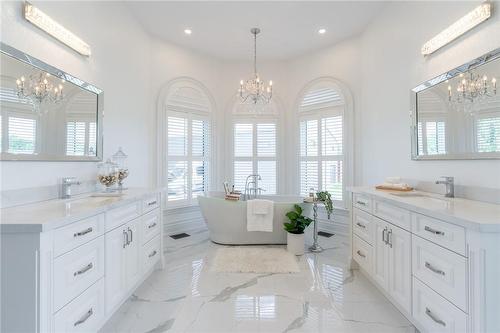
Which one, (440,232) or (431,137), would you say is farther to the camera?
(431,137)

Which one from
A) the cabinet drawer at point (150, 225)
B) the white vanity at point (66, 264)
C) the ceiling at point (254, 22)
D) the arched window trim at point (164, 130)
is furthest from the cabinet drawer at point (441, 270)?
the arched window trim at point (164, 130)

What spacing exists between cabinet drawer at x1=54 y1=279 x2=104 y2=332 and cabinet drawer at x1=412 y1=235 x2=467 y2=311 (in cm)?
204

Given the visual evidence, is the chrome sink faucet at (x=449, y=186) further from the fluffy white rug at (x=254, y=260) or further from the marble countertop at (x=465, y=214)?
the fluffy white rug at (x=254, y=260)

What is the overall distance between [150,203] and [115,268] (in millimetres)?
745

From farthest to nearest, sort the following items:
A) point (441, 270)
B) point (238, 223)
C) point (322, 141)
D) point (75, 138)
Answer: point (322, 141)
point (238, 223)
point (75, 138)
point (441, 270)

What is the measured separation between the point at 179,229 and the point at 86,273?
2690 mm

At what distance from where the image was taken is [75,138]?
2.29 meters

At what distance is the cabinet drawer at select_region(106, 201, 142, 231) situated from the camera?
5.82 feet

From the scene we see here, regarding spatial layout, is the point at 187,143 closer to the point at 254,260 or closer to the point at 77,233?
the point at 254,260

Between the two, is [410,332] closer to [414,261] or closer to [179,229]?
[414,261]

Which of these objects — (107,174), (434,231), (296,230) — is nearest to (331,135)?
(296,230)

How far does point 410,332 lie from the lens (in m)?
1.76

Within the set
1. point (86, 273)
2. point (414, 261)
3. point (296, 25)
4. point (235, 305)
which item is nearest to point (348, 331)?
point (414, 261)

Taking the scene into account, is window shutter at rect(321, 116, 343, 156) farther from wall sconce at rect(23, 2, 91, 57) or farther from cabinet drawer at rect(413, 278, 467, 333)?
wall sconce at rect(23, 2, 91, 57)
